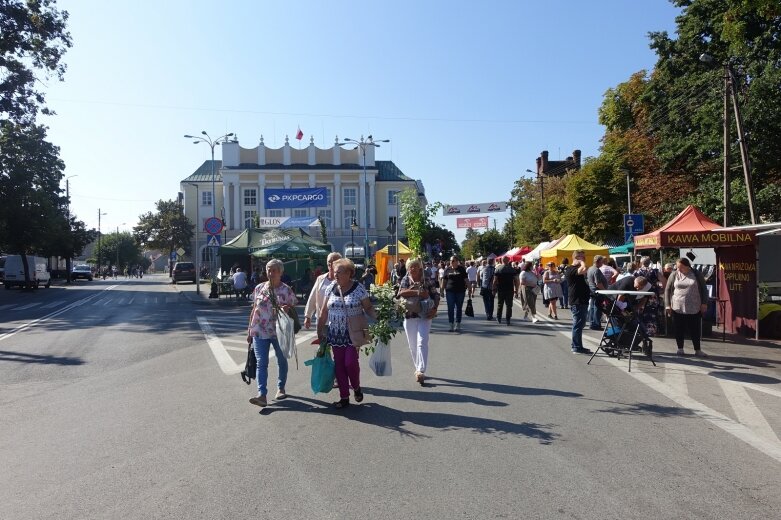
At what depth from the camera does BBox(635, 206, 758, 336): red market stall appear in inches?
537

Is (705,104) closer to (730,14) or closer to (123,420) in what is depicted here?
(730,14)

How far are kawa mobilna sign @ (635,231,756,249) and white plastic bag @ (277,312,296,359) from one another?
384 inches

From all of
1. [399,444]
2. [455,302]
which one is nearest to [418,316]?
[399,444]

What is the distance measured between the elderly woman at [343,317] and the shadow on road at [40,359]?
6124 millimetres

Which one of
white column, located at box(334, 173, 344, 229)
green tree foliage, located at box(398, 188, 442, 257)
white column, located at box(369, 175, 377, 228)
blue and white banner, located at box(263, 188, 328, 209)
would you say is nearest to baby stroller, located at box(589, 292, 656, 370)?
green tree foliage, located at box(398, 188, 442, 257)

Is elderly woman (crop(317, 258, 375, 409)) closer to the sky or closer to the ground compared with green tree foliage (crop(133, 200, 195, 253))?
closer to the ground

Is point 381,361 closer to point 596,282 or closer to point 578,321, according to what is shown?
point 578,321

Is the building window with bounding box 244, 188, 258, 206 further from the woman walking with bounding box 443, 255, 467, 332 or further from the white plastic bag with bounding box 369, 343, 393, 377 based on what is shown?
the white plastic bag with bounding box 369, 343, 393, 377

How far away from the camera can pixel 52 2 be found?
92.8 feet

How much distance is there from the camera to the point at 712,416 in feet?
22.6

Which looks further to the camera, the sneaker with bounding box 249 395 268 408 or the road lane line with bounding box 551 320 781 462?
the sneaker with bounding box 249 395 268 408

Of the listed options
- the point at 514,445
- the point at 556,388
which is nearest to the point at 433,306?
the point at 556,388

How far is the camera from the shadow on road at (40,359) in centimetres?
1134

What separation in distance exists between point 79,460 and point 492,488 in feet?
11.3
